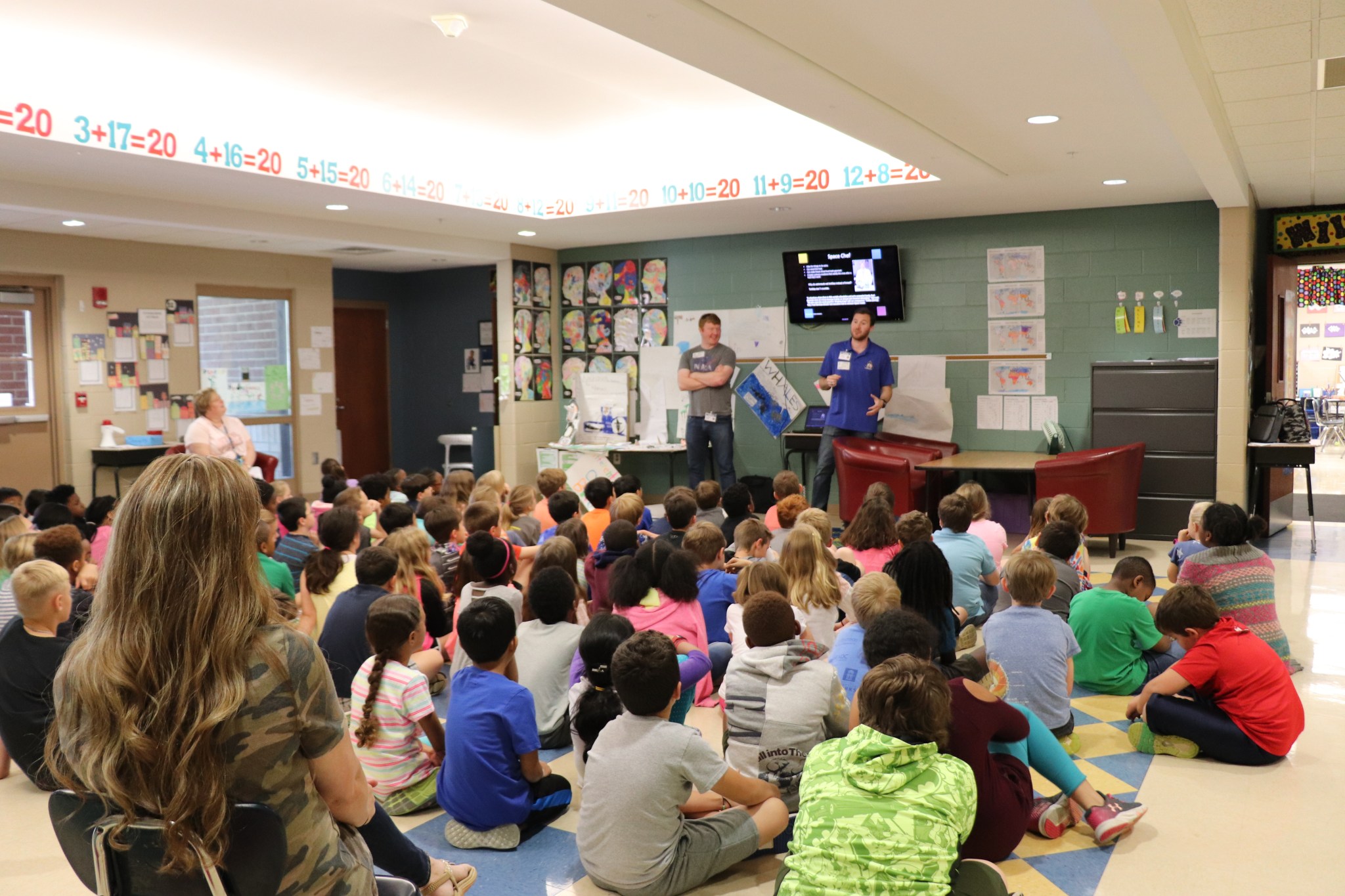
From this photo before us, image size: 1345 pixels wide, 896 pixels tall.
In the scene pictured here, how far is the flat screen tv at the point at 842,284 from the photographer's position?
9.12 meters

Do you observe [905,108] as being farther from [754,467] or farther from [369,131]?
[754,467]

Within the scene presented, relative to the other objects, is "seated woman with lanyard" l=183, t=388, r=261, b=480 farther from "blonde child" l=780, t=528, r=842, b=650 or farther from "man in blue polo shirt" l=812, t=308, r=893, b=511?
"blonde child" l=780, t=528, r=842, b=650

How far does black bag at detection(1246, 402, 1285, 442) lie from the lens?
7.74m

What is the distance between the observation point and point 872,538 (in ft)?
15.9

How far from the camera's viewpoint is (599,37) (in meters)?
5.35

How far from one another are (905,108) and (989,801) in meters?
3.64

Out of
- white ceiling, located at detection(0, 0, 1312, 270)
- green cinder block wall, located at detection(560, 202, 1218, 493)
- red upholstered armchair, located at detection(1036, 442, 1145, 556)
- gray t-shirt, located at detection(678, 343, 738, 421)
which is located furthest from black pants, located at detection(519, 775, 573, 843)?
green cinder block wall, located at detection(560, 202, 1218, 493)

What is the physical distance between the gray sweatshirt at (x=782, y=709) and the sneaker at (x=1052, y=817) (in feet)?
2.11

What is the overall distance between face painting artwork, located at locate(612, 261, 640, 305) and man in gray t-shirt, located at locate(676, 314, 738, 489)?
1.32 m

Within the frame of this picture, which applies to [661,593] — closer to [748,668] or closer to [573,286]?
[748,668]

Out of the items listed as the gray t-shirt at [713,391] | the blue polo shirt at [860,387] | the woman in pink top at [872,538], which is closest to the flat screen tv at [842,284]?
the blue polo shirt at [860,387]

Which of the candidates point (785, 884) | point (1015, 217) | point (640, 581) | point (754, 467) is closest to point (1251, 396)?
point (1015, 217)

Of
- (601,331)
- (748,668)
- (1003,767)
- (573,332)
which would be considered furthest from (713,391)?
(1003,767)

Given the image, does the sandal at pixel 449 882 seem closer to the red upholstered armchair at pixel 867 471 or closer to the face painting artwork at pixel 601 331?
the red upholstered armchair at pixel 867 471
